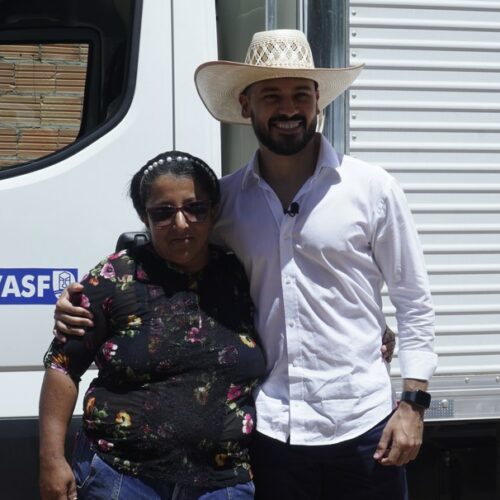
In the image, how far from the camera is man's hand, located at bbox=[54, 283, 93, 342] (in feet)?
6.74

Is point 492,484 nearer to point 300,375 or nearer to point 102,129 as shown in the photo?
point 300,375

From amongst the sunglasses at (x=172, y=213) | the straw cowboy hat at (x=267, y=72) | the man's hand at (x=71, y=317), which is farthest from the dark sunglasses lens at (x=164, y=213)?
the straw cowboy hat at (x=267, y=72)

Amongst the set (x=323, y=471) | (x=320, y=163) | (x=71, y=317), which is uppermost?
(x=320, y=163)

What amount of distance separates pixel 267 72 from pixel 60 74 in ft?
2.48

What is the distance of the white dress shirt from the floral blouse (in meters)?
0.08

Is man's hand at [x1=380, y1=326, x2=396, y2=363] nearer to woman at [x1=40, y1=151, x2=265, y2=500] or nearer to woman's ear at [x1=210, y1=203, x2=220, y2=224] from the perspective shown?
woman at [x1=40, y1=151, x2=265, y2=500]

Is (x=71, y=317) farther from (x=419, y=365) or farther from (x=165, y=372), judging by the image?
(x=419, y=365)

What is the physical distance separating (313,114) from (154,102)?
0.61m

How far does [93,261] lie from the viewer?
258cm

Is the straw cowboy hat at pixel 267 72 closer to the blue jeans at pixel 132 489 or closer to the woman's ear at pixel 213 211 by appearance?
the woman's ear at pixel 213 211

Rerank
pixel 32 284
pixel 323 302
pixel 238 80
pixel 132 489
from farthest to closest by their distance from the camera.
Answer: pixel 32 284
pixel 238 80
pixel 323 302
pixel 132 489

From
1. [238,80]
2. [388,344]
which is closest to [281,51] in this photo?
[238,80]

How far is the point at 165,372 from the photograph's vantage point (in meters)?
2.03

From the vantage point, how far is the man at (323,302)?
2.12 meters
